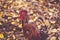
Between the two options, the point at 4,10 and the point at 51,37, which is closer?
the point at 51,37

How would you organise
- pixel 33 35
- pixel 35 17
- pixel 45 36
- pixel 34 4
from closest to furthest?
pixel 33 35 → pixel 45 36 → pixel 35 17 → pixel 34 4

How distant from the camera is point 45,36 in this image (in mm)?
2730

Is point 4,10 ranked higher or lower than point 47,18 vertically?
higher

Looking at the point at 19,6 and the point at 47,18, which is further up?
the point at 19,6

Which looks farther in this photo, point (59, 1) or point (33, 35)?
point (59, 1)

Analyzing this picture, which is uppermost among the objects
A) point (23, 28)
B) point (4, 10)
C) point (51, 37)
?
point (4, 10)

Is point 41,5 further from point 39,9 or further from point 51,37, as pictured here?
point 51,37

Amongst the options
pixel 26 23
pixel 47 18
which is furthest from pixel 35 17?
pixel 26 23

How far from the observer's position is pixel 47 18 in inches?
118

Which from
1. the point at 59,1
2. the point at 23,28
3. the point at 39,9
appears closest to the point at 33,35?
the point at 23,28

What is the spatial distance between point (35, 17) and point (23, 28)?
430 mm

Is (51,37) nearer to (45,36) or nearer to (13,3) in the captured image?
(45,36)

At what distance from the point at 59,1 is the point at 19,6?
2.18 ft

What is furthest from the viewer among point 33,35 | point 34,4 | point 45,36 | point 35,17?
point 34,4
